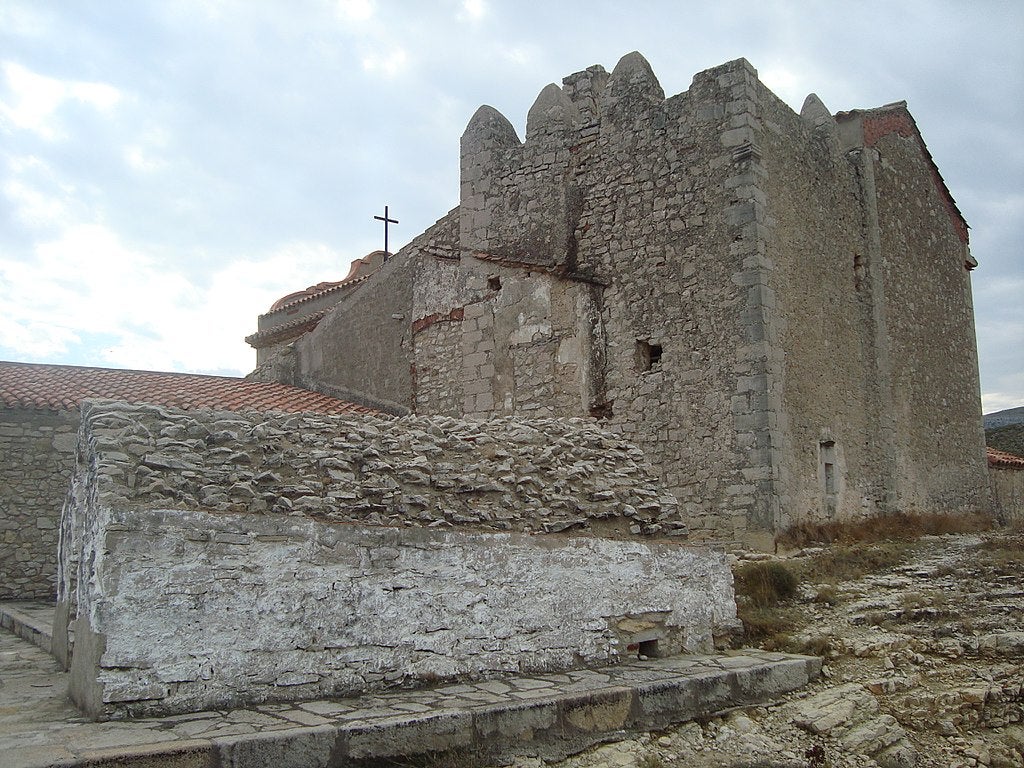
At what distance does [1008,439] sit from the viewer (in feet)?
75.3

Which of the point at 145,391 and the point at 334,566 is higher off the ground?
the point at 145,391

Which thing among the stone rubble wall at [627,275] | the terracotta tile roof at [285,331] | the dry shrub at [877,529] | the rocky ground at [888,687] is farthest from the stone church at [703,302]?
the terracotta tile roof at [285,331]

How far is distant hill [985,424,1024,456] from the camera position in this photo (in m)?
22.5

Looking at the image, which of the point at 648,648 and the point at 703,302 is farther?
the point at 703,302

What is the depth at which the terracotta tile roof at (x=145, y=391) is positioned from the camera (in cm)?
1223

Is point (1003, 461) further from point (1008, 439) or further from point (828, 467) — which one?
point (828, 467)

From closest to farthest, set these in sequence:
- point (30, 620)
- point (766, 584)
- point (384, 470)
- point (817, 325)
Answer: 1. point (384, 470)
2. point (766, 584)
3. point (30, 620)
4. point (817, 325)

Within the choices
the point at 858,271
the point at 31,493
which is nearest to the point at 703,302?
the point at 858,271

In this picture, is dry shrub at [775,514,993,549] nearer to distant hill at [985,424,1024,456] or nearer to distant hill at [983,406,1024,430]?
distant hill at [985,424,1024,456]

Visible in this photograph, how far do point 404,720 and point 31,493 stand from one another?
918 cm

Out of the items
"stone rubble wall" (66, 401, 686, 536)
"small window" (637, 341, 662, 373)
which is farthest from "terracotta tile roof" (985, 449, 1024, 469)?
"stone rubble wall" (66, 401, 686, 536)

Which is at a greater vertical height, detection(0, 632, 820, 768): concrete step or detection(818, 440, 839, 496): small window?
detection(818, 440, 839, 496): small window

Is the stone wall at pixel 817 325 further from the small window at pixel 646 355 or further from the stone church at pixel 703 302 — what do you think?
the small window at pixel 646 355

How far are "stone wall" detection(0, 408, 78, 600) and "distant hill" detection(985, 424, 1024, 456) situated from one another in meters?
20.1
